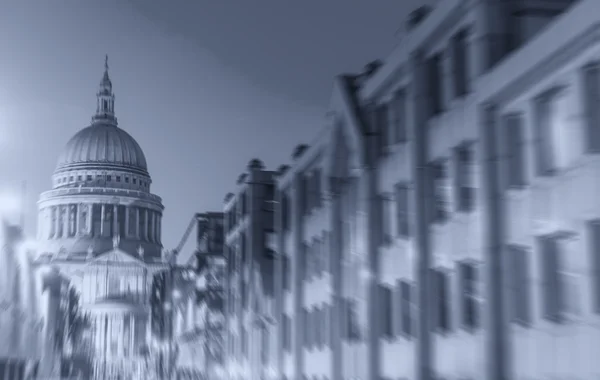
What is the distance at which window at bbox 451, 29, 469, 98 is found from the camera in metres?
23.9

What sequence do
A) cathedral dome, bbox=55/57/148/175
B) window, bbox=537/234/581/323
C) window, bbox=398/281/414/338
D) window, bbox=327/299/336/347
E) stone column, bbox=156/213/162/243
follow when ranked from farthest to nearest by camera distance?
stone column, bbox=156/213/162/243 → cathedral dome, bbox=55/57/148/175 → window, bbox=327/299/336/347 → window, bbox=398/281/414/338 → window, bbox=537/234/581/323

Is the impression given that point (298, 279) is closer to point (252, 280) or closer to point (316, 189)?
point (316, 189)

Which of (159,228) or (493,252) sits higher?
(159,228)

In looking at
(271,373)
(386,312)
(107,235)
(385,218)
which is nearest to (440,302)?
(386,312)

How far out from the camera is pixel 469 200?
2283 cm

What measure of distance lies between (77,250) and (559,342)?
153580 millimetres

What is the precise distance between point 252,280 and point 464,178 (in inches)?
1180

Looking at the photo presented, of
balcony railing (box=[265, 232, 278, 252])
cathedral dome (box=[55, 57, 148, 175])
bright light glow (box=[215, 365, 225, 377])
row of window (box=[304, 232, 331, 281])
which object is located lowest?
bright light glow (box=[215, 365, 225, 377])

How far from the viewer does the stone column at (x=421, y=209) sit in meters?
24.7

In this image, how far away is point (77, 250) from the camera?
165125 mm

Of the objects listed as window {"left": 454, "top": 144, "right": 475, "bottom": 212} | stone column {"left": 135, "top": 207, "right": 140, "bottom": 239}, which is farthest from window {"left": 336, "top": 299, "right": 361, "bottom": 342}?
stone column {"left": 135, "top": 207, "right": 140, "bottom": 239}

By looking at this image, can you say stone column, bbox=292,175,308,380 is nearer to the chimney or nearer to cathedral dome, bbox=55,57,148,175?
the chimney

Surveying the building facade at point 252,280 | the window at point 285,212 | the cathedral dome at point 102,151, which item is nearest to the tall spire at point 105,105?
the cathedral dome at point 102,151

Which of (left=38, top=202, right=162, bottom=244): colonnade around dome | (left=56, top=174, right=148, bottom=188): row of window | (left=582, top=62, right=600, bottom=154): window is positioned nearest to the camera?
(left=582, top=62, right=600, bottom=154): window
